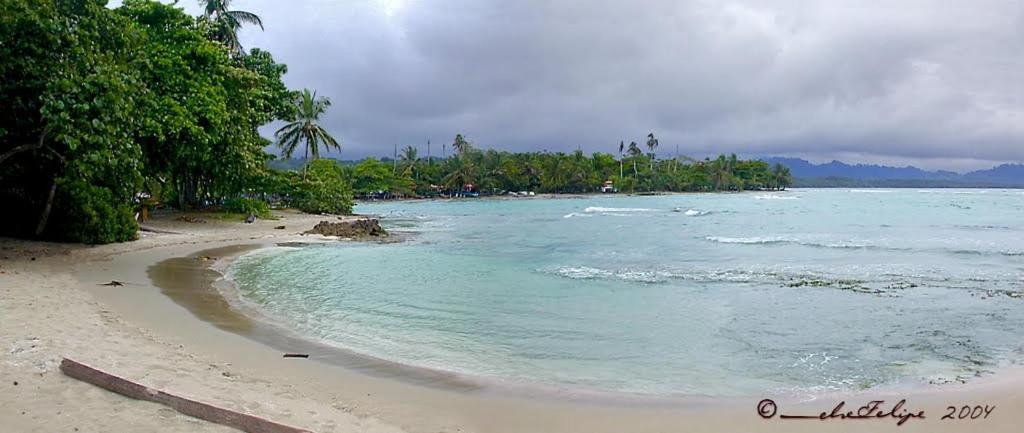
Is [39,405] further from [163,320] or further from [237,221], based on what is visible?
[237,221]

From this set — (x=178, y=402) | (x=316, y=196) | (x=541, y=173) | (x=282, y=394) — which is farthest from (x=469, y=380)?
(x=541, y=173)

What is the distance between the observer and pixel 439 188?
366ft

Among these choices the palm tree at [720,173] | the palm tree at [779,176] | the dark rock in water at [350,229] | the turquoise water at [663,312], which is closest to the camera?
the turquoise water at [663,312]

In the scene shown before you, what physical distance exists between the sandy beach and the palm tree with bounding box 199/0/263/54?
102 feet

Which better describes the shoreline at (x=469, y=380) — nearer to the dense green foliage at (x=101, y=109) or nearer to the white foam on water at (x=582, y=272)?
the dense green foliage at (x=101, y=109)

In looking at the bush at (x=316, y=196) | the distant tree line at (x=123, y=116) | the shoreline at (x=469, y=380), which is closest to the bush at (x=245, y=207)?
the distant tree line at (x=123, y=116)

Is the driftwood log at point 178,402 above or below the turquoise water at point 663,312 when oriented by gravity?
above

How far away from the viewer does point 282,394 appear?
20.2 feet

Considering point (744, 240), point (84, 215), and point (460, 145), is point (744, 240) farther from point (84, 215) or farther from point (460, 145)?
point (460, 145)

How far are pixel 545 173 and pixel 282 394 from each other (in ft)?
393

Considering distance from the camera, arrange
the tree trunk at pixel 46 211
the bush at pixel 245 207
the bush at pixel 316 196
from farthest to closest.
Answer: the bush at pixel 316 196, the bush at pixel 245 207, the tree trunk at pixel 46 211

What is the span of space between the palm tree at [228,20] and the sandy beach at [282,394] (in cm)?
3120

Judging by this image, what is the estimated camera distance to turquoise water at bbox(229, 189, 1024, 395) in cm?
809

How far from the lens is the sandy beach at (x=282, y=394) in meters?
5.26
